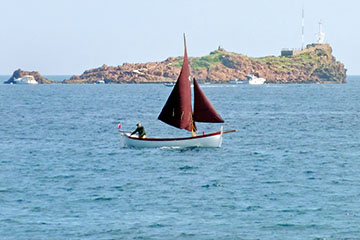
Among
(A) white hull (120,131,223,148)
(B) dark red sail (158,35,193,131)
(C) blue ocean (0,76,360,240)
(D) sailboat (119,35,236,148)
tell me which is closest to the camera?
(C) blue ocean (0,76,360,240)

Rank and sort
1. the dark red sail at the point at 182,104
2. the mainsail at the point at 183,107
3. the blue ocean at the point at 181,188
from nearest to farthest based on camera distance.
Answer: the blue ocean at the point at 181,188, the mainsail at the point at 183,107, the dark red sail at the point at 182,104

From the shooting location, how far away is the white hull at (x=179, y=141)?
5162 cm

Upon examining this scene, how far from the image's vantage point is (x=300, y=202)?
3300 cm

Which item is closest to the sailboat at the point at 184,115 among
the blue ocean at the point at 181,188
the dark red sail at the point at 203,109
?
the dark red sail at the point at 203,109

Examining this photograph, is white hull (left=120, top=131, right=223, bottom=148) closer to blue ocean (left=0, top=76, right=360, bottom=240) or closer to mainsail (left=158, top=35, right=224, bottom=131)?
blue ocean (left=0, top=76, right=360, bottom=240)

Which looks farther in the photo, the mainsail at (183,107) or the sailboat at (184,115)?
the mainsail at (183,107)

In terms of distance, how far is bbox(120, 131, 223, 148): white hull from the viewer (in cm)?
5162

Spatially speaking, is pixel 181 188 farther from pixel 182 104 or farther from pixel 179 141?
pixel 182 104

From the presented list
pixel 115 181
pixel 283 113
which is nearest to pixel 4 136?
pixel 115 181

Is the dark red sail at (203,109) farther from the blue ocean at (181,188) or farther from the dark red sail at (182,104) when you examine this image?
the blue ocean at (181,188)

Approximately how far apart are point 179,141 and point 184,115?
258 cm

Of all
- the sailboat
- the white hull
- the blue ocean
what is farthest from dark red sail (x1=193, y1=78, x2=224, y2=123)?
the blue ocean

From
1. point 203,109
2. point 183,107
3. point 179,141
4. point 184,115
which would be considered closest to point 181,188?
point 179,141

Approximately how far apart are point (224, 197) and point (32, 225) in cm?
1040
